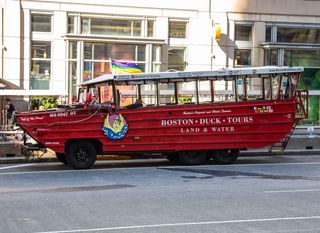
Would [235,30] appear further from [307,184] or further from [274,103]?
[307,184]

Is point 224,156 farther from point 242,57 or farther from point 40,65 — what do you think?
point 242,57

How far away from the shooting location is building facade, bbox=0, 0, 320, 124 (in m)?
25.4

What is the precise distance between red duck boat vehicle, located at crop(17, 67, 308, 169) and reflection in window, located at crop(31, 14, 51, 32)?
398 inches

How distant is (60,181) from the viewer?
43.2ft

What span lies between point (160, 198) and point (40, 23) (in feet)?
56.3

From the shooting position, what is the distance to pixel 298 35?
29016 millimetres

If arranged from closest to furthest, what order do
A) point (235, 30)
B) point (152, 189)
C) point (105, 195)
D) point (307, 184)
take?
point (105, 195)
point (152, 189)
point (307, 184)
point (235, 30)

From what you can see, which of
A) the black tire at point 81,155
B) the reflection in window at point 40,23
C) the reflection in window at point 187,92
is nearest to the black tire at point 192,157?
the reflection in window at point 187,92

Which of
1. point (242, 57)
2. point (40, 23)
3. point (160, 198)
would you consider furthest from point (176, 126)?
point (242, 57)

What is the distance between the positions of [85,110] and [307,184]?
6.50 m

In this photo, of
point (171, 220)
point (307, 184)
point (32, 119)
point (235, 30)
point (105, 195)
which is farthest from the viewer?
point (235, 30)

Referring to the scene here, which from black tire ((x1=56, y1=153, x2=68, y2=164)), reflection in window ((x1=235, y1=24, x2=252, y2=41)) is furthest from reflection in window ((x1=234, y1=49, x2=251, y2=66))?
black tire ((x1=56, y1=153, x2=68, y2=164))

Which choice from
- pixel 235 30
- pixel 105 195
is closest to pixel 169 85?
pixel 105 195

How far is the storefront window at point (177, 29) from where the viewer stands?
2756cm
